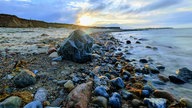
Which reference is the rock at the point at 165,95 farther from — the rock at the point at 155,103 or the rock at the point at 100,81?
the rock at the point at 100,81

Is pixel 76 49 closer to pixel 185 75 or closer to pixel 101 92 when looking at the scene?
pixel 101 92

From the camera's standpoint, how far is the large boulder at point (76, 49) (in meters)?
6.16

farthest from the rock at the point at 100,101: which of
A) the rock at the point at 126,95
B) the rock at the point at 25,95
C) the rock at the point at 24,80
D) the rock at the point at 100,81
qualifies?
the rock at the point at 24,80

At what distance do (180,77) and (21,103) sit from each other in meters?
4.66

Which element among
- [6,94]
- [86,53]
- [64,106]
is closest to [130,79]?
[86,53]

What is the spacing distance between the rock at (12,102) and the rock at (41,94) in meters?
0.35

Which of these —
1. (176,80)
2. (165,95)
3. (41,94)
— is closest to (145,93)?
(165,95)

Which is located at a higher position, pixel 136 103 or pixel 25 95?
pixel 25 95

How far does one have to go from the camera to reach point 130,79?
5.08 m

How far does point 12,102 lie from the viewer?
292 centimetres

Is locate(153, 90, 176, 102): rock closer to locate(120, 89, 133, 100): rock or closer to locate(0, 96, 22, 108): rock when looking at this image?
locate(120, 89, 133, 100): rock

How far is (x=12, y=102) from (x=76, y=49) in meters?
3.45

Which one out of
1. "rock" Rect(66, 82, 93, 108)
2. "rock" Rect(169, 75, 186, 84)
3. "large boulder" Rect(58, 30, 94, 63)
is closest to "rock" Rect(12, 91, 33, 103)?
"rock" Rect(66, 82, 93, 108)

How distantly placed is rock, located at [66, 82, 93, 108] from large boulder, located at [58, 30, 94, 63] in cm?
263
